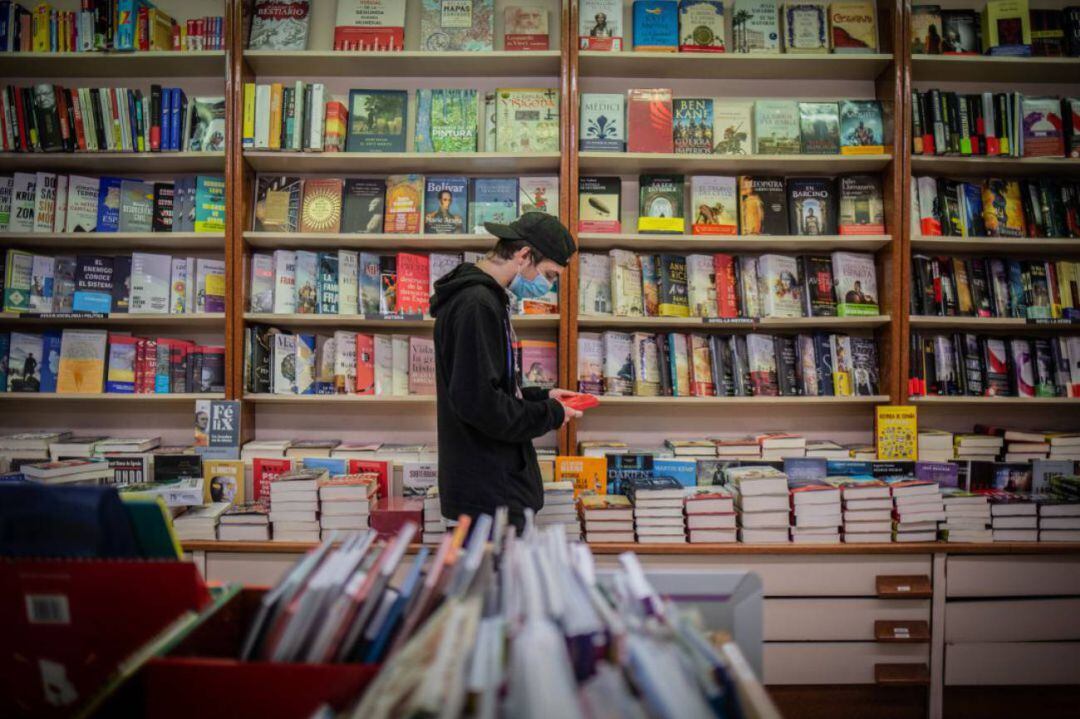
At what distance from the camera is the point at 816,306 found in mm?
3023

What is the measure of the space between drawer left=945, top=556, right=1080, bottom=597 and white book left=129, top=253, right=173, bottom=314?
3652 mm

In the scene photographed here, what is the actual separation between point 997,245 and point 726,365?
4.66 feet

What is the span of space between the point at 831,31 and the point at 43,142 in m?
3.70

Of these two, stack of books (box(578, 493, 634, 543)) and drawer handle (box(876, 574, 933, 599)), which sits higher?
stack of books (box(578, 493, 634, 543))

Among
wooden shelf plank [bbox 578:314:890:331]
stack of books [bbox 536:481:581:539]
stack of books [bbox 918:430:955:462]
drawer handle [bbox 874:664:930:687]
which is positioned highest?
wooden shelf plank [bbox 578:314:890:331]

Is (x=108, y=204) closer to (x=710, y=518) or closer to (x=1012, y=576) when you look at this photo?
(x=710, y=518)

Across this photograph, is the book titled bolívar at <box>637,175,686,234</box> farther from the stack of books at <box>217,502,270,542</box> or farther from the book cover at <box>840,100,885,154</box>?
the stack of books at <box>217,502,270,542</box>

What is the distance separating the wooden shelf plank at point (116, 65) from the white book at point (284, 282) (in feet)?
3.13

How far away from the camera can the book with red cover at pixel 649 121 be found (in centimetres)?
296

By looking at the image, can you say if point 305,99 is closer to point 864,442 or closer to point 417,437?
point 417,437

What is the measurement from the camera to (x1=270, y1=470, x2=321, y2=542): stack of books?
264cm

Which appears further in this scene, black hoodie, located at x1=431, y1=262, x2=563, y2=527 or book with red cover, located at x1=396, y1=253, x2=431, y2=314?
book with red cover, located at x1=396, y1=253, x2=431, y2=314

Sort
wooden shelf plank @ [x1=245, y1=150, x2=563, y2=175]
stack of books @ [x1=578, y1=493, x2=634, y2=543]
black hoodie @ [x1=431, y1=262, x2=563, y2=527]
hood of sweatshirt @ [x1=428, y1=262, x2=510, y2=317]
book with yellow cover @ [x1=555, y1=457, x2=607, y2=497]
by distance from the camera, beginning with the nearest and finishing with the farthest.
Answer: black hoodie @ [x1=431, y1=262, x2=563, y2=527]
hood of sweatshirt @ [x1=428, y1=262, x2=510, y2=317]
stack of books @ [x1=578, y1=493, x2=634, y2=543]
book with yellow cover @ [x1=555, y1=457, x2=607, y2=497]
wooden shelf plank @ [x1=245, y1=150, x2=563, y2=175]

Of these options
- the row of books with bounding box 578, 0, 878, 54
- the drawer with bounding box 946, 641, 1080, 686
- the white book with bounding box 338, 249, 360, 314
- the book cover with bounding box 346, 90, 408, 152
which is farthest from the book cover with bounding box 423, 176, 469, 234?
the drawer with bounding box 946, 641, 1080, 686
